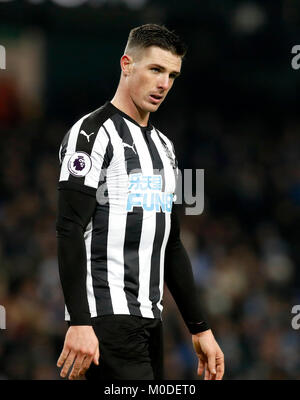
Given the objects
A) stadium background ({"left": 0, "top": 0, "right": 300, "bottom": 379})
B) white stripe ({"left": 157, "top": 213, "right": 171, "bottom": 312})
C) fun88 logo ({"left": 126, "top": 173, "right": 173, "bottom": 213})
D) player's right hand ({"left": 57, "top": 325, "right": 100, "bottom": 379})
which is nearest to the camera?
player's right hand ({"left": 57, "top": 325, "right": 100, "bottom": 379})

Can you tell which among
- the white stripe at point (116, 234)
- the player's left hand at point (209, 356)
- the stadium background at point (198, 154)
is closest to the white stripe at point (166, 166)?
the white stripe at point (116, 234)

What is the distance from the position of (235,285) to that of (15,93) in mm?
4919

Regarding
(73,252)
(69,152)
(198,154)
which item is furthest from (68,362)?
(198,154)

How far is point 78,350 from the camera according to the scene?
2.55m

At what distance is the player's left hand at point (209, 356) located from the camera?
119 inches

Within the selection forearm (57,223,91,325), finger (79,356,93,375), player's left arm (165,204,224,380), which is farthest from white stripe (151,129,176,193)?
finger (79,356,93,375)

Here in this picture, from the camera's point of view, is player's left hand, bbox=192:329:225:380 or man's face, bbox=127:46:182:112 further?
player's left hand, bbox=192:329:225:380

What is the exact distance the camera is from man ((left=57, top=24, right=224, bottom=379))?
2.62 m

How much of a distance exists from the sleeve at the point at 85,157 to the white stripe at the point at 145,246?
0.15 meters

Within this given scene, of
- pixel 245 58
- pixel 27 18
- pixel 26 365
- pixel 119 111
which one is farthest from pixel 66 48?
pixel 119 111

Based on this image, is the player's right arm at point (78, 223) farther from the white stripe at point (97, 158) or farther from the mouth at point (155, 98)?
the mouth at point (155, 98)

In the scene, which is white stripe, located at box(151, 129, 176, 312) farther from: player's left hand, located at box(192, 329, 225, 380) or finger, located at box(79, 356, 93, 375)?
finger, located at box(79, 356, 93, 375)

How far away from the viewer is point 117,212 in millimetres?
2758

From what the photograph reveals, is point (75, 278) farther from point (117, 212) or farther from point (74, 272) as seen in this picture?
point (117, 212)
